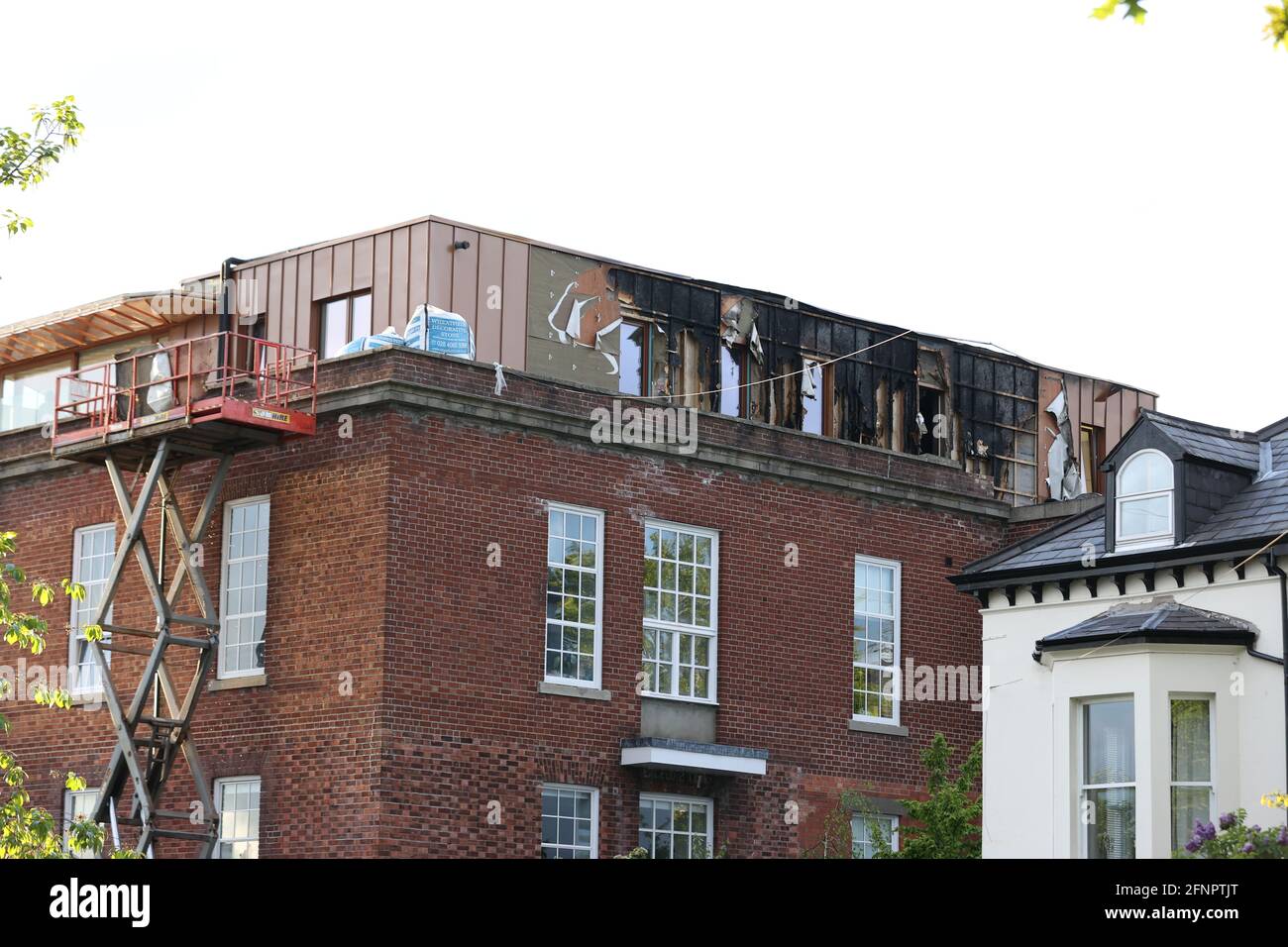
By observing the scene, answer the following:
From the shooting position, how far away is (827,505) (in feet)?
96.6

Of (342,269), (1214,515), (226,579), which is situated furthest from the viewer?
(342,269)

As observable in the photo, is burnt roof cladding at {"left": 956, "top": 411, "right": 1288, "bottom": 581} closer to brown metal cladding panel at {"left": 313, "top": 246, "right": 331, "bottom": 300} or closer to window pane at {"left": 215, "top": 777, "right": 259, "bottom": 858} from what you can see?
window pane at {"left": 215, "top": 777, "right": 259, "bottom": 858}

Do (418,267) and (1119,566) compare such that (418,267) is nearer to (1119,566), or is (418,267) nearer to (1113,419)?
(1119,566)

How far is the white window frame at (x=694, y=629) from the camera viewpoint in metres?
27.0

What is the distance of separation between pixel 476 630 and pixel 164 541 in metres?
5.60

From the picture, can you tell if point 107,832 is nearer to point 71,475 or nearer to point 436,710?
point 436,710

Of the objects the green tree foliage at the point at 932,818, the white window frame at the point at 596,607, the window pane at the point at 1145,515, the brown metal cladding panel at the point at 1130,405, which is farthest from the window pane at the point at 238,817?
the brown metal cladding panel at the point at 1130,405

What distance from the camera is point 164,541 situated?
2744 cm

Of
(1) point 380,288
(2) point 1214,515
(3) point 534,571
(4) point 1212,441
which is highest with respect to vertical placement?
(1) point 380,288

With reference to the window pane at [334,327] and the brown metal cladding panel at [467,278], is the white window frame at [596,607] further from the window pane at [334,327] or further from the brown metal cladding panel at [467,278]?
the window pane at [334,327]

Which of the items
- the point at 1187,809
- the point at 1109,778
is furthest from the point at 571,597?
the point at 1187,809

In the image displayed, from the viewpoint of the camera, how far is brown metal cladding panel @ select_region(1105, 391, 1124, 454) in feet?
124

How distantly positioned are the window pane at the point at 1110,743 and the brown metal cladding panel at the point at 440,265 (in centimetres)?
1198

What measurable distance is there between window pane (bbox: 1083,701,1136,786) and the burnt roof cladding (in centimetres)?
197
